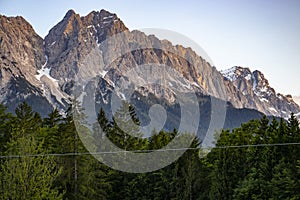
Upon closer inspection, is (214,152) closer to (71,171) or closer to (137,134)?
(137,134)

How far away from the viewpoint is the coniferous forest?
82.8 ft

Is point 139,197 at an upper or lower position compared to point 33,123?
lower

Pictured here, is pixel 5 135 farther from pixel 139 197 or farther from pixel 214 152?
pixel 214 152

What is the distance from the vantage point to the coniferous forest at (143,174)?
2525 cm

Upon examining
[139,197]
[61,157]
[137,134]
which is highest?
[137,134]

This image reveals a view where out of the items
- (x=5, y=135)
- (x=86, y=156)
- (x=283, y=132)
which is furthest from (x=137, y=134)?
(x=283, y=132)

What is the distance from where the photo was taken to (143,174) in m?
38.3

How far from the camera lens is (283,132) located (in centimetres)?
2834

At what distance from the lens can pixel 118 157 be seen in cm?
3894

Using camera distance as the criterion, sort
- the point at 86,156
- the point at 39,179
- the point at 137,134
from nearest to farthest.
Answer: the point at 39,179
the point at 86,156
the point at 137,134

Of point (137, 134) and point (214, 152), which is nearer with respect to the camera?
point (214, 152)

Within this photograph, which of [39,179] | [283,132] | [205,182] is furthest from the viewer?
[205,182]

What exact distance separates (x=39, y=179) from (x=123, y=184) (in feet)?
47.7

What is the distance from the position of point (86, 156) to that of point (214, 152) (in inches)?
452
